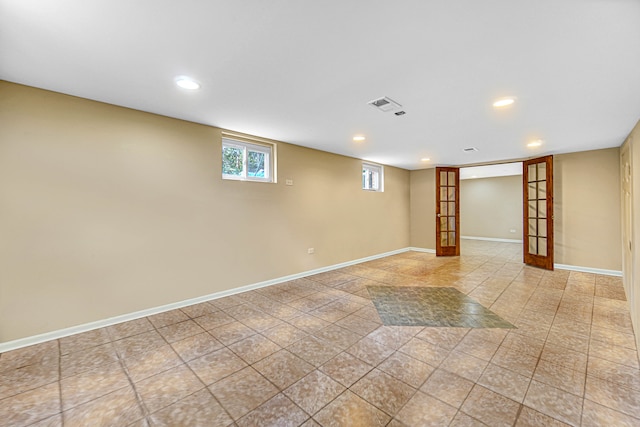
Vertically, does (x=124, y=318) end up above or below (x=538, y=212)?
below

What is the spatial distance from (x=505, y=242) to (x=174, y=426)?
10.3 metres

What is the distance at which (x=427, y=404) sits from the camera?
1700mm

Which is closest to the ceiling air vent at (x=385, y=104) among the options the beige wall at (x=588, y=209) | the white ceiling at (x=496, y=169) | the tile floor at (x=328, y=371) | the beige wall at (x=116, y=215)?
the beige wall at (x=116, y=215)

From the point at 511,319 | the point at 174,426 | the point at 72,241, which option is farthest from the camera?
the point at 511,319

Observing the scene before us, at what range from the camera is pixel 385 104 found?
278cm

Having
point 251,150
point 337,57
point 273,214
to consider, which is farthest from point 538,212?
point 251,150

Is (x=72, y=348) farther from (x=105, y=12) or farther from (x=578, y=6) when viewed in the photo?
(x=578, y=6)

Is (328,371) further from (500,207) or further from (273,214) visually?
(500,207)

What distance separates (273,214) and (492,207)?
28.4 ft

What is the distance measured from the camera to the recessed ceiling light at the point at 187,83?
225cm

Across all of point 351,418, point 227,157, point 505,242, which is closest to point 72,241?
point 227,157

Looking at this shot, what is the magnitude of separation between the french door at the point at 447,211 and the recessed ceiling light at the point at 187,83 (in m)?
6.11

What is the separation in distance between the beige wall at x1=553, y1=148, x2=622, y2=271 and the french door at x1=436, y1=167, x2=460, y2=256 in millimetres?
1924

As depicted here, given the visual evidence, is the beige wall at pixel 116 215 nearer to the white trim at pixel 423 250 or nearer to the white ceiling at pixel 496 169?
the white trim at pixel 423 250
